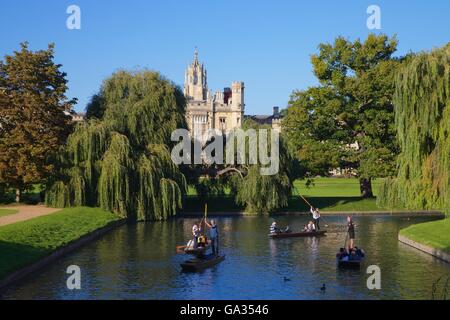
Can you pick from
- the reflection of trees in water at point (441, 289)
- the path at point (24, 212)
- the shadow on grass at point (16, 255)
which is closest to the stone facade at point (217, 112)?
the path at point (24, 212)

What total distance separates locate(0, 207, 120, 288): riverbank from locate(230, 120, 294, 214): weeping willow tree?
11.6 meters

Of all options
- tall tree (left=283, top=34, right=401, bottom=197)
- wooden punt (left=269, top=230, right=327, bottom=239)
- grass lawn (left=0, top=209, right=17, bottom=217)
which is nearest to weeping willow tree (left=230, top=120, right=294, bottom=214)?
tall tree (left=283, top=34, right=401, bottom=197)

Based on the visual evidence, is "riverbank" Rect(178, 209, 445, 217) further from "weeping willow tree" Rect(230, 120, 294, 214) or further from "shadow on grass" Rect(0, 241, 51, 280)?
"shadow on grass" Rect(0, 241, 51, 280)

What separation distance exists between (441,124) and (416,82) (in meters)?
2.43

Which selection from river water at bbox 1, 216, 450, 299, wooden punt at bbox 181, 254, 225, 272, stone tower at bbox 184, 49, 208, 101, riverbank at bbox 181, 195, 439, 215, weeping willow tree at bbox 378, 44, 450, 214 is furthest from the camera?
stone tower at bbox 184, 49, 208, 101

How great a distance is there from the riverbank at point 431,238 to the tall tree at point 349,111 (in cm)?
1847

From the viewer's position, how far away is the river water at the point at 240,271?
21312 millimetres

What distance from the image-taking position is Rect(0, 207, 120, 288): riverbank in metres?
24.4

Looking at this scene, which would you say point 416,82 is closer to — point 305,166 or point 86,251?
point 86,251

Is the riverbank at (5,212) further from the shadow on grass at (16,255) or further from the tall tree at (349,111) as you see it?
the tall tree at (349,111)
